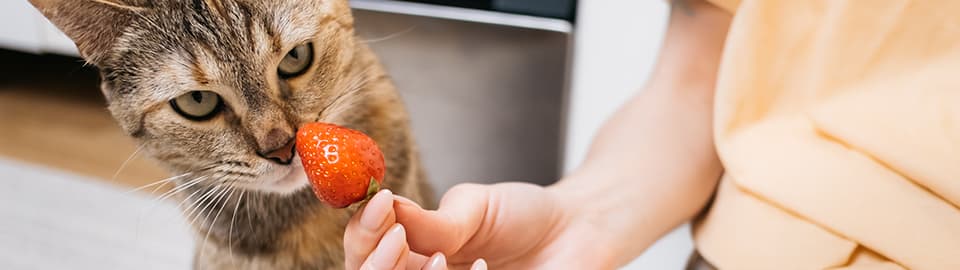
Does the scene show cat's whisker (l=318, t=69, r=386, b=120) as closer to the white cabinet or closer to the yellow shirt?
the yellow shirt

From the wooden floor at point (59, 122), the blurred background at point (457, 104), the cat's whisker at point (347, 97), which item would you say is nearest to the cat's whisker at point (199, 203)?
the cat's whisker at point (347, 97)

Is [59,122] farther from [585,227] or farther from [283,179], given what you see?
[585,227]

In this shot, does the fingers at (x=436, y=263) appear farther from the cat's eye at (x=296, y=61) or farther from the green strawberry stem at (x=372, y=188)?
the cat's eye at (x=296, y=61)

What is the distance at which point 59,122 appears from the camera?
1879mm

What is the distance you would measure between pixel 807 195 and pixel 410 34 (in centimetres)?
87

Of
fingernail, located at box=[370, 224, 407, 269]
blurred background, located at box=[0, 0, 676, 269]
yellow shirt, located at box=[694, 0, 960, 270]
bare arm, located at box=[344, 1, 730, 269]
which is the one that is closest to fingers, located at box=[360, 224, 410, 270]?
fingernail, located at box=[370, 224, 407, 269]

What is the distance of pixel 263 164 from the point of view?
61 cm

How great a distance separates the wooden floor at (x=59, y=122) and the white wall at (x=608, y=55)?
2.60ft

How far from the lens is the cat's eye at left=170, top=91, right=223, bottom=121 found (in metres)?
0.61

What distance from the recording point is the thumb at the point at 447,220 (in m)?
0.51

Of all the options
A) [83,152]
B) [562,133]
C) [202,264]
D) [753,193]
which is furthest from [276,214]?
[83,152]

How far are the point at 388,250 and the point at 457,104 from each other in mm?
949

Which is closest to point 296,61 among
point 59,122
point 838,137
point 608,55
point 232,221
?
point 232,221

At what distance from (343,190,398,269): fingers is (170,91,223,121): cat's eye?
0.20 m
